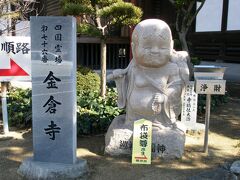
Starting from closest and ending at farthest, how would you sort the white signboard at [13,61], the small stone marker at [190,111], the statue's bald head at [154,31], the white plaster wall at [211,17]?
1. the statue's bald head at [154,31]
2. the white signboard at [13,61]
3. the small stone marker at [190,111]
4. the white plaster wall at [211,17]

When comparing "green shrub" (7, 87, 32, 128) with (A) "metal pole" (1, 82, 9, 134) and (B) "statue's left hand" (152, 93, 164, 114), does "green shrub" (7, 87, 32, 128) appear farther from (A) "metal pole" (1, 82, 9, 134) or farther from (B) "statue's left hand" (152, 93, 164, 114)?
(B) "statue's left hand" (152, 93, 164, 114)

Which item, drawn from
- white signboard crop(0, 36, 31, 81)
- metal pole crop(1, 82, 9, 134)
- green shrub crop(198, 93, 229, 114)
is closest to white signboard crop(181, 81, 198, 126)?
green shrub crop(198, 93, 229, 114)

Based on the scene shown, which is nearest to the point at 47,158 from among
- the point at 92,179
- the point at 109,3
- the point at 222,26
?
the point at 92,179

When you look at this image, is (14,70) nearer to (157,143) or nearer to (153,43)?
(153,43)

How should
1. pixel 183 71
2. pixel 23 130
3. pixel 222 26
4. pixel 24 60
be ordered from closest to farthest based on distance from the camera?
pixel 183 71 → pixel 24 60 → pixel 23 130 → pixel 222 26

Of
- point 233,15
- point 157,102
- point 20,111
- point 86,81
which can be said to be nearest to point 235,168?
point 157,102

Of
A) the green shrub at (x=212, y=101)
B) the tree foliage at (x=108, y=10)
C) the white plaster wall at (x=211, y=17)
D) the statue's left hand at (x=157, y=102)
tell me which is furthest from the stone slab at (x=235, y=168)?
the white plaster wall at (x=211, y=17)

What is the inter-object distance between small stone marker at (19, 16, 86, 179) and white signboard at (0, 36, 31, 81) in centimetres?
153

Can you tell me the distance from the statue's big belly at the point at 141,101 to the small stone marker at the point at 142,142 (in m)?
0.25

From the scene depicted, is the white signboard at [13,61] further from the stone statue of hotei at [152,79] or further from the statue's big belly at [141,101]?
the statue's big belly at [141,101]

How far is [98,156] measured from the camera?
470 cm

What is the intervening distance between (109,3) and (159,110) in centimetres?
340

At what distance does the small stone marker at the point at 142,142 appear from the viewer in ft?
14.5

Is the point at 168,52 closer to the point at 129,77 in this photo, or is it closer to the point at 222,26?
the point at 129,77
